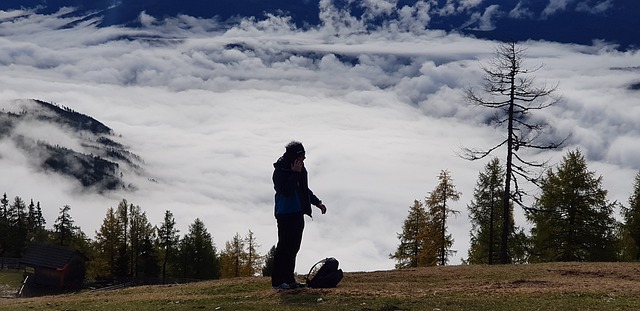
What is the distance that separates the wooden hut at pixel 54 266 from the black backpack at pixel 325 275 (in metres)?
44.6

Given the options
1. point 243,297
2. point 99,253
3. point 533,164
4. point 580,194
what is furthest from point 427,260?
point 99,253

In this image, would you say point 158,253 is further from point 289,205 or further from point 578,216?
point 289,205

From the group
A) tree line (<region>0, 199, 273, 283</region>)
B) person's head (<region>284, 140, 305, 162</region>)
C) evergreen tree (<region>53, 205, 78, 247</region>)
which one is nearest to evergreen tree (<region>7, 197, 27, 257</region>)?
evergreen tree (<region>53, 205, 78, 247</region>)

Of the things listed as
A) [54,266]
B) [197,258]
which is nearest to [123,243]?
[197,258]

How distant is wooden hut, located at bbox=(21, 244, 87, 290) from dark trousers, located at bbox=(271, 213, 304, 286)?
44.5 m

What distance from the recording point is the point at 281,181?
2003 centimetres

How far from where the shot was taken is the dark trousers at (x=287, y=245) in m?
20.4

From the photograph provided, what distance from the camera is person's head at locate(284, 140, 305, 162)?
19922mm

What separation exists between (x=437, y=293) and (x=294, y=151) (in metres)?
6.29

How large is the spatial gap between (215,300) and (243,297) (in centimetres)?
90

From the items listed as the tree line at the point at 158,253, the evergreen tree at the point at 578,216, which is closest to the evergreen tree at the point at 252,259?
the tree line at the point at 158,253

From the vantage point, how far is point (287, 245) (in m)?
20.5

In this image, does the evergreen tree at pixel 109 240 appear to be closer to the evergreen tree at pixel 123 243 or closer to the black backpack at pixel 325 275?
the evergreen tree at pixel 123 243

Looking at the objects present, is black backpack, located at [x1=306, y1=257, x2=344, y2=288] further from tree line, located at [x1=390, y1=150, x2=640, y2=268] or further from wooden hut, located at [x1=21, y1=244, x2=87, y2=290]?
wooden hut, located at [x1=21, y1=244, x2=87, y2=290]
